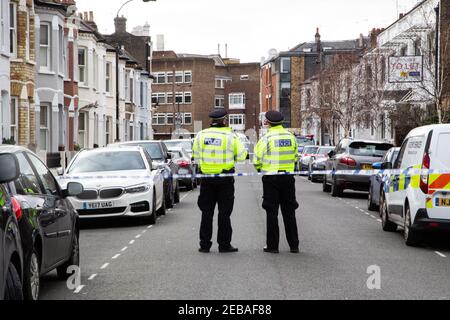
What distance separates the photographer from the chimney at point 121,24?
260ft

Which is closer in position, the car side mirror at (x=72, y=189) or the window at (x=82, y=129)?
the car side mirror at (x=72, y=189)

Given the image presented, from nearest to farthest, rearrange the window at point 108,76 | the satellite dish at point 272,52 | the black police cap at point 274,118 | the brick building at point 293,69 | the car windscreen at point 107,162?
the black police cap at point 274,118 < the car windscreen at point 107,162 < the window at point 108,76 < the brick building at point 293,69 < the satellite dish at point 272,52

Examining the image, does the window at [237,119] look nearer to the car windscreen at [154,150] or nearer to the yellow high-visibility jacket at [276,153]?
the car windscreen at [154,150]

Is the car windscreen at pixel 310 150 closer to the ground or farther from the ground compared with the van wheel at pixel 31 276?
farther from the ground

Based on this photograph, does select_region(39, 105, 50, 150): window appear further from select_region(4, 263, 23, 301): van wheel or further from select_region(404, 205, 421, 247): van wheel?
select_region(4, 263, 23, 301): van wheel

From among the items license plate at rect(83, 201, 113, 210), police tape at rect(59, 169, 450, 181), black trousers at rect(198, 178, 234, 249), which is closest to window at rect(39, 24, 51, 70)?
police tape at rect(59, 169, 450, 181)

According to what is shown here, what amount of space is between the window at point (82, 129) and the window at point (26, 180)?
35.5 m

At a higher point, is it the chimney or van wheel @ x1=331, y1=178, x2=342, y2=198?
the chimney

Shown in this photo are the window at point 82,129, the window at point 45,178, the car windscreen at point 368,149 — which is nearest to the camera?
the window at point 45,178

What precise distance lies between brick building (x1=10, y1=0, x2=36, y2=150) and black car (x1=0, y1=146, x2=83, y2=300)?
1989 centimetres

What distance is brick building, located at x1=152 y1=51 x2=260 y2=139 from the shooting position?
4407 inches

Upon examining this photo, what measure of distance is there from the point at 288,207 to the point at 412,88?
29.5m

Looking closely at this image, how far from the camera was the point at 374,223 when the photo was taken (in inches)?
695

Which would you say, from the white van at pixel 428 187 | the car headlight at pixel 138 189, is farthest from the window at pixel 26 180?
the car headlight at pixel 138 189
